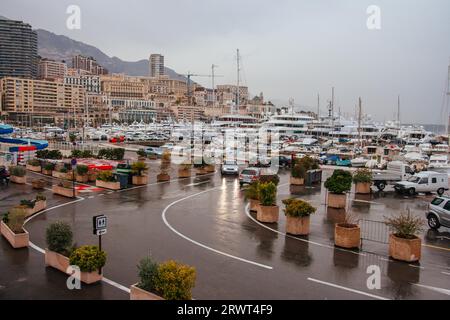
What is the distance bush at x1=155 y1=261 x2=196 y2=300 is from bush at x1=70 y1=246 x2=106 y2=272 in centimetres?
277

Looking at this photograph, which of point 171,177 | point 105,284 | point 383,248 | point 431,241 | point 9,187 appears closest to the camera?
point 105,284

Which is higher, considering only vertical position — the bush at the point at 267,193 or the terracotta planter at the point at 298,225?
the bush at the point at 267,193

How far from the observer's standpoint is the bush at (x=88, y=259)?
1112 cm

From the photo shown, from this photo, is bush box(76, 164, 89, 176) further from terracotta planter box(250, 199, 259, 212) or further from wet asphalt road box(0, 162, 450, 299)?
terracotta planter box(250, 199, 259, 212)

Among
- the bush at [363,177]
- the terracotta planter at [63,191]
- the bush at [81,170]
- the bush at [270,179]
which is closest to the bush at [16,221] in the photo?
the terracotta planter at [63,191]

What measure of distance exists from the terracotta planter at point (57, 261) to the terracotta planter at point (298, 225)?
28.7 feet

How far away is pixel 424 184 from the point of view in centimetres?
2717

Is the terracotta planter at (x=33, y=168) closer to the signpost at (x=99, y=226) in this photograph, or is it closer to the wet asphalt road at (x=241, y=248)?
the wet asphalt road at (x=241, y=248)
